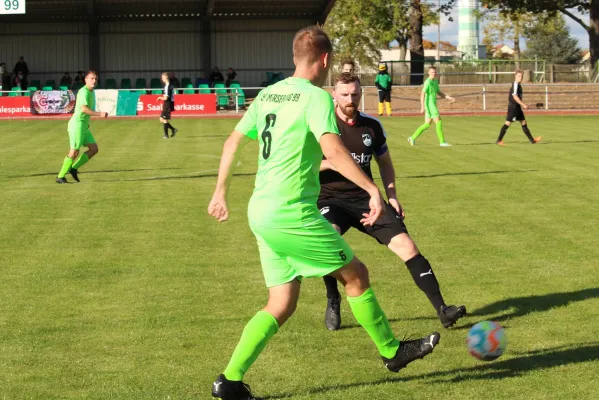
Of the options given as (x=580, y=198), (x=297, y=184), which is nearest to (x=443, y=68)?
(x=580, y=198)

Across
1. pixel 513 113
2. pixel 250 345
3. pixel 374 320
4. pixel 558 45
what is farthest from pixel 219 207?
pixel 558 45

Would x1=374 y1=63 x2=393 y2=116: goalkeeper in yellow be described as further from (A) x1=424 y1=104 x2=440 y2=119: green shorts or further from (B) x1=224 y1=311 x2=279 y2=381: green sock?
(B) x1=224 y1=311 x2=279 y2=381: green sock

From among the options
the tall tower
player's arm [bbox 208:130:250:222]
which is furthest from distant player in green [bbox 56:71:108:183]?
the tall tower

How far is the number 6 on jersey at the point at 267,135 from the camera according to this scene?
17.4 ft

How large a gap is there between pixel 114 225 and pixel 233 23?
149 feet

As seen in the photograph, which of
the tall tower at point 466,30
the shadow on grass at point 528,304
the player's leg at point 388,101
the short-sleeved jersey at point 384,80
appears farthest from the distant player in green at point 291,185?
the tall tower at point 466,30

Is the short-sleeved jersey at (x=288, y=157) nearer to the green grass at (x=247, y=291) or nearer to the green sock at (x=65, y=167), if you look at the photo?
the green grass at (x=247, y=291)

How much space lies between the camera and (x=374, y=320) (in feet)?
19.0

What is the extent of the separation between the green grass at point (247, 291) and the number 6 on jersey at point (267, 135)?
58.4 inches

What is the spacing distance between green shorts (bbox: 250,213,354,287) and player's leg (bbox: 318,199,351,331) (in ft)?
6.47

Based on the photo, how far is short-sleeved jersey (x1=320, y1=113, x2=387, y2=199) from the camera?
25.2ft

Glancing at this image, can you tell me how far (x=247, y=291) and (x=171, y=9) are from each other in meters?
48.0

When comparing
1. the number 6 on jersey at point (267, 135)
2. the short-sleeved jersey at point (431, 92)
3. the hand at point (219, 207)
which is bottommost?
Answer: the hand at point (219, 207)

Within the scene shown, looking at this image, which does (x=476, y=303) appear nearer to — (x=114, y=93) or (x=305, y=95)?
(x=305, y=95)
